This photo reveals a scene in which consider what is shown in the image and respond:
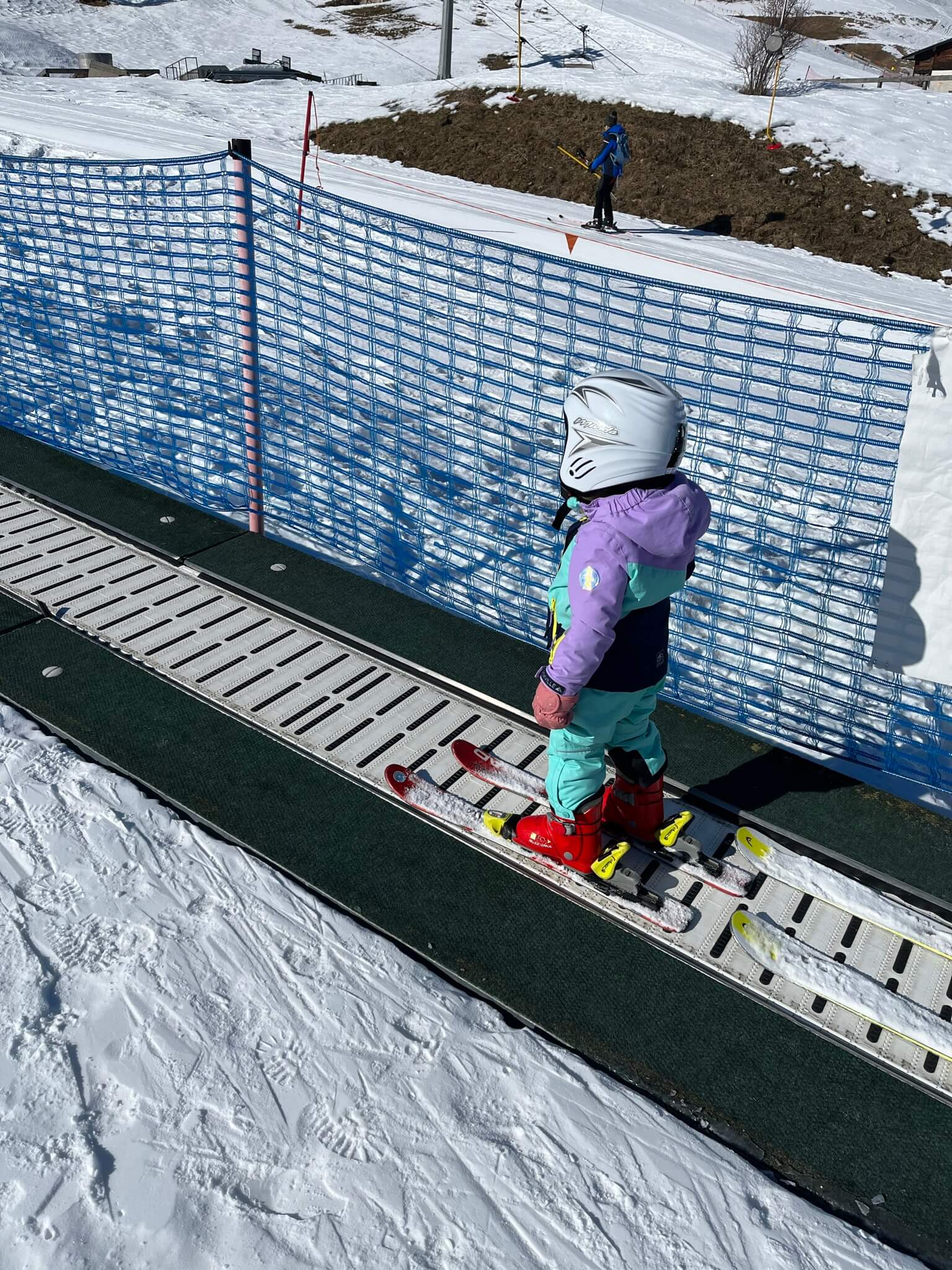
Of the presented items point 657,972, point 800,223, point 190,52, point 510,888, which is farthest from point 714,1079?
point 190,52

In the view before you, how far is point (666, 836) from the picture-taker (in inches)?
136

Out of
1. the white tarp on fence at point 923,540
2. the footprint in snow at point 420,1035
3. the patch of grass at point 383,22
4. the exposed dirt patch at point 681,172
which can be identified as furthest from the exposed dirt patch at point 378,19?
the footprint in snow at point 420,1035

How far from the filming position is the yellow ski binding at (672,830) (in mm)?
3449

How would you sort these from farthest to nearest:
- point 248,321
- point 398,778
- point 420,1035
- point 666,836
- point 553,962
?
point 248,321 → point 398,778 → point 666,836 → point 553,962 → point 420,1035

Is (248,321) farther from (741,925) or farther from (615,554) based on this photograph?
(741,925)

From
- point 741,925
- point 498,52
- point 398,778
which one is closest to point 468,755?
point 398,778

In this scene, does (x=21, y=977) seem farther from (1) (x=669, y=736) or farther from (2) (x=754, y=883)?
(1) (x=669, y=736)

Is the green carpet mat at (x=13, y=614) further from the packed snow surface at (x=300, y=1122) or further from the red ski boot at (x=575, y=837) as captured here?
the red ski boot at (x=575, y=837)

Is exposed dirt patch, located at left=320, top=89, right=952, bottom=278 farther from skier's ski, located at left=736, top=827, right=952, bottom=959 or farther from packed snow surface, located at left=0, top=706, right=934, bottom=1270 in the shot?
packed snow surface, located at left=0, top=706, right=934, bottom=1270

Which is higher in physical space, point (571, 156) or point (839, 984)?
point (571, 156)

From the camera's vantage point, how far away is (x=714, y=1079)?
2746 millimetres

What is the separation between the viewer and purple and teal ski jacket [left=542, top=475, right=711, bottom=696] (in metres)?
2.73

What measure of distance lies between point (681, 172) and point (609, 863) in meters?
18.1

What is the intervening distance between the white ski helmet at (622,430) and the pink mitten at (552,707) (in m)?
0.58
